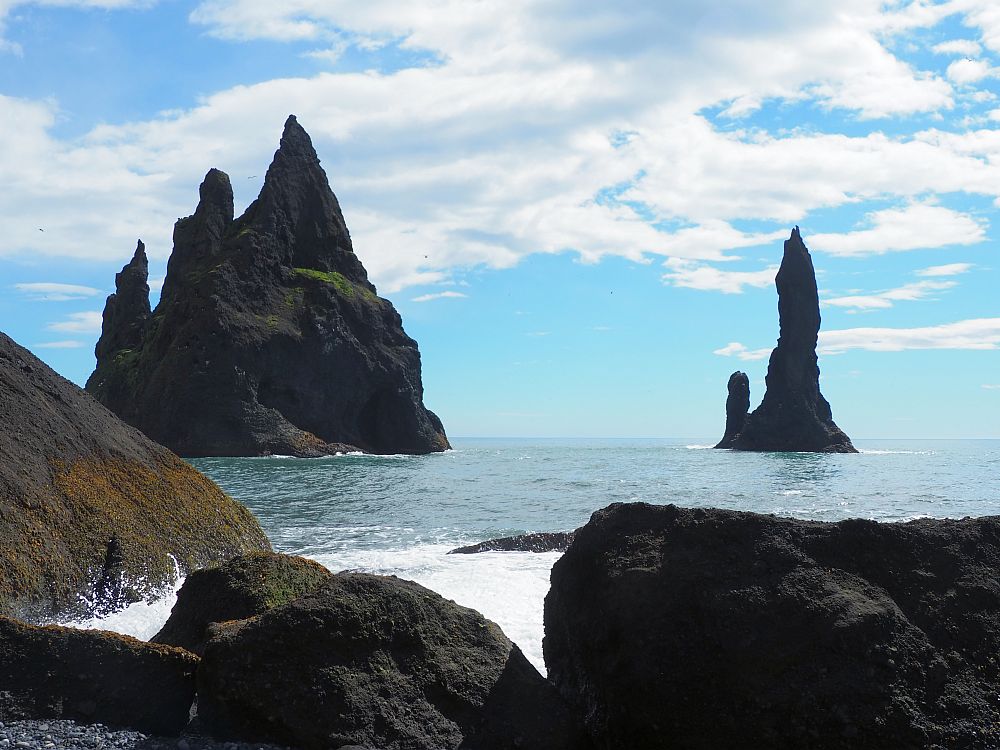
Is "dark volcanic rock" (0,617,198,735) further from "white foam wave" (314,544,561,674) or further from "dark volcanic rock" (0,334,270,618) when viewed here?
"white foam wave" (314,544,561,674)

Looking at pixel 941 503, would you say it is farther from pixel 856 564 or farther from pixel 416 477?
pixel 856 564

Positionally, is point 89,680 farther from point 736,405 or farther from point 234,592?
point 736,405

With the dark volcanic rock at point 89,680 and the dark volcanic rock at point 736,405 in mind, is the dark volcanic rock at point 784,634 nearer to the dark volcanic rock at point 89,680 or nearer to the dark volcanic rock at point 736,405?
the dark volcanic rock at point 89,680

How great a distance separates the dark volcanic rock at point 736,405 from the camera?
122438 mm

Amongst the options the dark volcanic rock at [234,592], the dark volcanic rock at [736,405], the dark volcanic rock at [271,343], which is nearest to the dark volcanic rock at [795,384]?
the dark volcanic rock at [736,405]

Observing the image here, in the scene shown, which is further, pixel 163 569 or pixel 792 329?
pixel 792 329

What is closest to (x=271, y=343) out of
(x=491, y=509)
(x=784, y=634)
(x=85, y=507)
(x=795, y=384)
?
(x=491, y=509)

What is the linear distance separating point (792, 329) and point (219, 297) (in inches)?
3077

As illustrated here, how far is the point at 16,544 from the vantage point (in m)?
7.44

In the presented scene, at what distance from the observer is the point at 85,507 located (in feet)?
27.9

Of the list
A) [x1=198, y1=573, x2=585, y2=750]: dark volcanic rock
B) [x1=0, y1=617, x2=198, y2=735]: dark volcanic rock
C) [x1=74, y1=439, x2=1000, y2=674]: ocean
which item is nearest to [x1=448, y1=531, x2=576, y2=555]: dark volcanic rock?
[x1=74, y1=439, x2=1000, y2=674]: ocean

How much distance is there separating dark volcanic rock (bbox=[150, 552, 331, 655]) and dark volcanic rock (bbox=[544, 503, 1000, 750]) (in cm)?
252

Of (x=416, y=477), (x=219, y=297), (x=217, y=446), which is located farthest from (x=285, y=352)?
(x=416, y=477)

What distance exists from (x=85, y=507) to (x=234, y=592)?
2.91m
